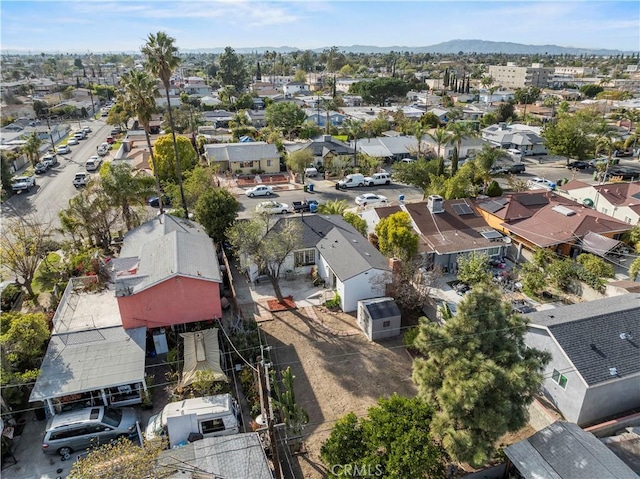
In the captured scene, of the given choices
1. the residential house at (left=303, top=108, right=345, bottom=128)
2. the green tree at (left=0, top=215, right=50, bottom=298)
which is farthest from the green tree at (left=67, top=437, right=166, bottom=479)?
the residential house at (left=303, top=108, right=345, bottom=128)

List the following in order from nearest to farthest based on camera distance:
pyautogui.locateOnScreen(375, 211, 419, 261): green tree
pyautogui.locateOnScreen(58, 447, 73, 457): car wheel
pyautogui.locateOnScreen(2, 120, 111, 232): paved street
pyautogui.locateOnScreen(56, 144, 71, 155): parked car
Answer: pyautogui.locateOnScreen(58, 447, 73, 457): car wheel
pyautogui.locateOnScreen(375, 211, 419, 261): green tree
pyautogui.locateOnScreen(2, 120, 111, 232): paved street
pyautogui.locateOnScreen(56, 144, 71, 155): parked car

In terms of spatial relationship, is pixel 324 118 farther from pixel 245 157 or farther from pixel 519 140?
pixel 519 140

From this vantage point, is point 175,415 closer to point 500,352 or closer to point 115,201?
point 500,352

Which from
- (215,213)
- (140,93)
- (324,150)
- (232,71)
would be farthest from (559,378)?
(232,71)

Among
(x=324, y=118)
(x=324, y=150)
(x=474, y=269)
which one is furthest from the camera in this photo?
(x=324, y=118)

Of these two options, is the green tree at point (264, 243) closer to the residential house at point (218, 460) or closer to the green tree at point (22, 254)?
the residential house at point (218, 460)

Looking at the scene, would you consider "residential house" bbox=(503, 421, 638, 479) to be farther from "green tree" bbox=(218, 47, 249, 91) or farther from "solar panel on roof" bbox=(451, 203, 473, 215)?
"green tree" bbox=(218, 47, 249, 91)

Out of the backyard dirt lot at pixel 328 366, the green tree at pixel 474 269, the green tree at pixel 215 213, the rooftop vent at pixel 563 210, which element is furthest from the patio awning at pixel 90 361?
the rooftop vent at pixel 563 210
